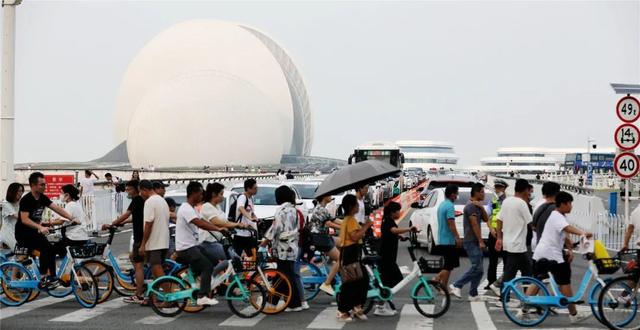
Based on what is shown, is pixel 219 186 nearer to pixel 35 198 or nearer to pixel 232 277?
pixel 232 277

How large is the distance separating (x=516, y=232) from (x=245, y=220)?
4414mm

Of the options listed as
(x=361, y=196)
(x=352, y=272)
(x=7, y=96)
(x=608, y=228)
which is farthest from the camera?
(x=608, y=228)

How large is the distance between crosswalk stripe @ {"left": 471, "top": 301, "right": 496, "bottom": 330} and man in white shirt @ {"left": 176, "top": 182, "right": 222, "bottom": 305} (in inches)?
120

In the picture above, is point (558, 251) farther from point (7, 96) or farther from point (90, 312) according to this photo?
point (7, 96)

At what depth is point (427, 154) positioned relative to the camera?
7530 inches

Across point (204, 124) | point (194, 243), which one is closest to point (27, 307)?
point (194, 243)

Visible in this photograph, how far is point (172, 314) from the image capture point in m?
11.0

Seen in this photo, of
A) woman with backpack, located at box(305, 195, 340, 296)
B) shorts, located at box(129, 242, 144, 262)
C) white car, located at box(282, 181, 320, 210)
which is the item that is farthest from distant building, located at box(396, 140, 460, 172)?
shorts, located at box(129, 242, 144, 262)

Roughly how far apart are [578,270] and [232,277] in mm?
7375

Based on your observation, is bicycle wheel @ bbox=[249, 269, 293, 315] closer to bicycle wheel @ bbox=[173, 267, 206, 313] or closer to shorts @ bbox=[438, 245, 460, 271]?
bicycle wheel @ bbox=[173, 267, 206, 313]

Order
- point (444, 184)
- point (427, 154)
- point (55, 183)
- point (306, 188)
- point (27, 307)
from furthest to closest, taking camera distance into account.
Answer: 1. point (427, 154)
2. point (55, 183)
3. point (306, 188)
4. point (444, 184)
5. point (27, 307)

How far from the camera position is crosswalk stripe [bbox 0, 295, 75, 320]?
11192 millimetres

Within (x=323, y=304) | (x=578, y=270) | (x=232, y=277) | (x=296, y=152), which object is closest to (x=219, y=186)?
(x=232, y=277)

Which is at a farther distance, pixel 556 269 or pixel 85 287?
pixel 85 287
